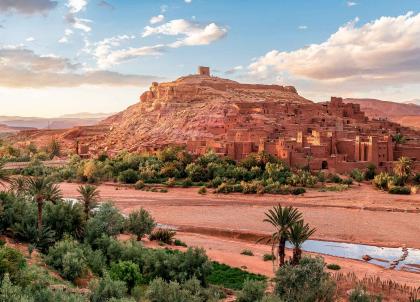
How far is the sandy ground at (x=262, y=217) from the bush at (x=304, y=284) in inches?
178

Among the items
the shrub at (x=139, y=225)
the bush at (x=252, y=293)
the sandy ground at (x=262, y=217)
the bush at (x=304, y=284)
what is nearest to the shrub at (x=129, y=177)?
the sandy ground at (x=262, y=217)

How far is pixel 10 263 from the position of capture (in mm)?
9805

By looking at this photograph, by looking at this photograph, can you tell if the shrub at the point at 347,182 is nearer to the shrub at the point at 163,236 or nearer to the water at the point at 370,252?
the water at the point at 370,252

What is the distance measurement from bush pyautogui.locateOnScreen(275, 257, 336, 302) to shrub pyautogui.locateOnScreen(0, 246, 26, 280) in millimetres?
6341

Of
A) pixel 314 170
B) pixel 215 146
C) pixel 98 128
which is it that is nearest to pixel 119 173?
pixel 215 146

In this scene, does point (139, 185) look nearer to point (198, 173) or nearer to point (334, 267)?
point (198, 173)

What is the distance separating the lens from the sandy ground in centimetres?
1862

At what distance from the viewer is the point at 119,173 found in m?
40.7

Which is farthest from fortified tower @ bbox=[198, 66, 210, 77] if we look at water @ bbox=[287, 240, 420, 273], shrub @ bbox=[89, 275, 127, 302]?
shrub @ bbox=[89, 275, 127, 302]

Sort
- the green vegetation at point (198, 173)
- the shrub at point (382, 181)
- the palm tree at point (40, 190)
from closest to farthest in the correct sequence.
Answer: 1. the palm tree at point (40, 190)
2. the shrub at point (382, 181)
3. the green vegetation at point (198, 173)

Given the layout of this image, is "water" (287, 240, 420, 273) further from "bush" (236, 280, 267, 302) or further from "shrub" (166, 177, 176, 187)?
"shrub" (166, 177, 176, 187)

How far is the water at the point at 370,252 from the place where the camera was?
18562 mm

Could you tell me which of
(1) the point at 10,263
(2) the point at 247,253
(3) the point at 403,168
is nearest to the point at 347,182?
(3) the point at 403,168

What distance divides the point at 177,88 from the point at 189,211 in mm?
36922
